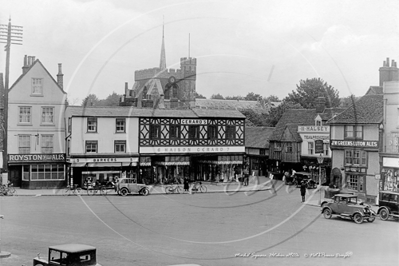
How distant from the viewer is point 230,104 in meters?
18.8

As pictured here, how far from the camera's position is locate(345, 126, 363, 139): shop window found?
17.7 m

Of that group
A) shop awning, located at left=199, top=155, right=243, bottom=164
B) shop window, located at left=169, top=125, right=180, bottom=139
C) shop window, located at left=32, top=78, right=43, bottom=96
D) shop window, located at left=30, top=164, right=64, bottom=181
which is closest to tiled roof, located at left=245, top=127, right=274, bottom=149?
shop awning, located at left=199, top=155, right=243, bottom=164

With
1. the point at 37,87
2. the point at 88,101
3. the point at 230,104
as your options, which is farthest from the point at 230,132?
the point at 88,101

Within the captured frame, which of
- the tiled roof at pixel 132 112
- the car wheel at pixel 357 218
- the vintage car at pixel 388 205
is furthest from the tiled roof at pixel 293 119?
the tiled roof at pixel 132 112

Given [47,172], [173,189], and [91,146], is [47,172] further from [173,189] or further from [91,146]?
[173,189]

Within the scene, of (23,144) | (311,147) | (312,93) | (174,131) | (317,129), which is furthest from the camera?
(23,144)

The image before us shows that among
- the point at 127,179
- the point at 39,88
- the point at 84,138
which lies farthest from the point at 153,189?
the point at 39,88

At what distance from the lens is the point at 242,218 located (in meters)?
16.1

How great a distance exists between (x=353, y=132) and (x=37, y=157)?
50.2 ft

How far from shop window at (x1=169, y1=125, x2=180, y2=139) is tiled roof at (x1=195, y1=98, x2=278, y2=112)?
4.72ft

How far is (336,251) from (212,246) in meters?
2.89

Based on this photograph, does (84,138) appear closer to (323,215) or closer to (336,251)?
(323,215)

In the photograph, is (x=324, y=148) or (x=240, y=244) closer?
(x=240, y=244)

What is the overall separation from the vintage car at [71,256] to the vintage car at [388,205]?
10.2 m
